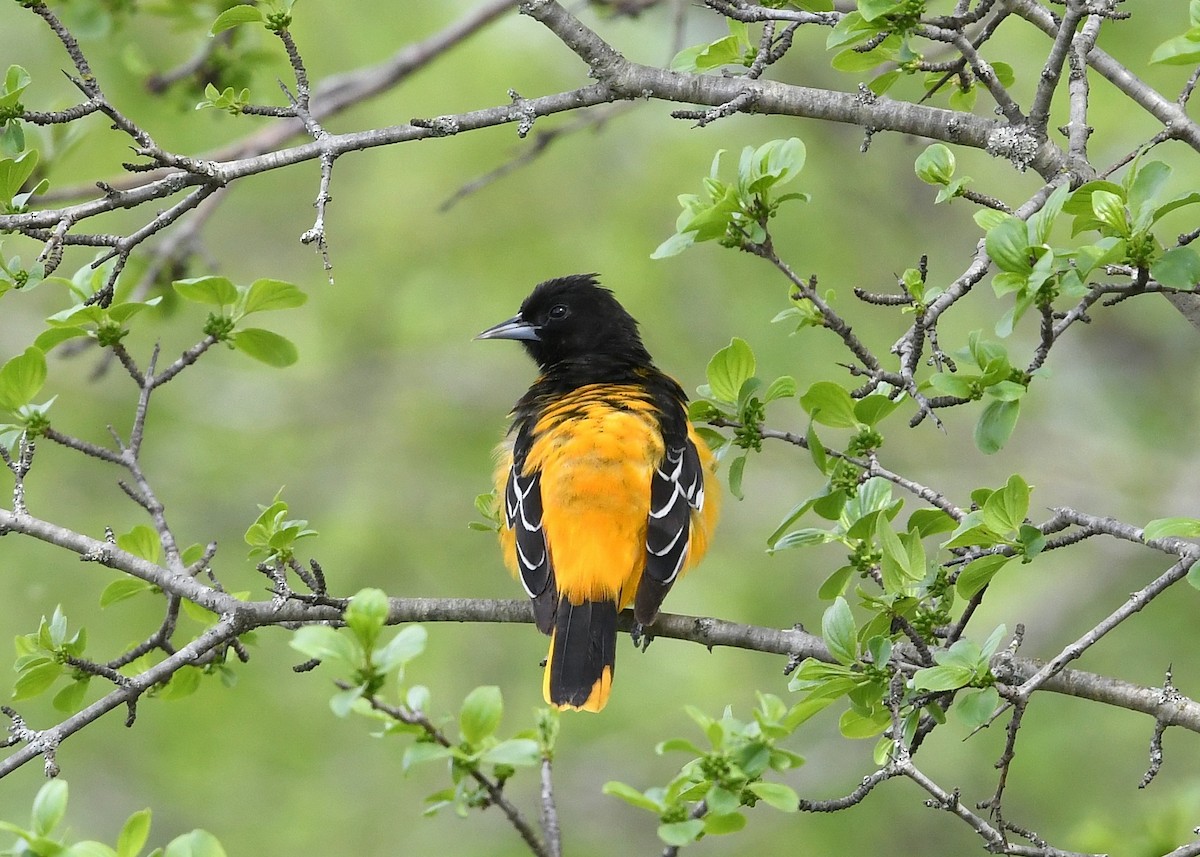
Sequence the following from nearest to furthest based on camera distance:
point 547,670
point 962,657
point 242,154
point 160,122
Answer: point 962,657
point 547,670
point 242,154
point 160,122

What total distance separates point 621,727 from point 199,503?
10.6ft

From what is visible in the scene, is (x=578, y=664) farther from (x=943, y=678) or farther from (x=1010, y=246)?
(x=1010, y=246)

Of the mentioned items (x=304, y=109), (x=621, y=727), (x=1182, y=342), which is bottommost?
(x=304, y=109)

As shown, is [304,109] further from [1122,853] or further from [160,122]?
[160,122]

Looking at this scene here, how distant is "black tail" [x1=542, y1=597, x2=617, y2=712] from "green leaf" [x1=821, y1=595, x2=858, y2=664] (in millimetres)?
1482

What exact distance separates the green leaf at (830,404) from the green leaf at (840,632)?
21.2 inches

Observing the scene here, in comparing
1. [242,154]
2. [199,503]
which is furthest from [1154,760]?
[199,503]

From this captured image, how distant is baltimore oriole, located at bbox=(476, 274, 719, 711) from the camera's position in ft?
13.6

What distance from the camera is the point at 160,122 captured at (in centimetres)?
703

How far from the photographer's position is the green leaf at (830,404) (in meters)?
3.02

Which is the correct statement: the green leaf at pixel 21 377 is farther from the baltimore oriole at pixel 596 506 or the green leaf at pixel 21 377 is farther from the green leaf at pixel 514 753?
the green leaf at pixel 514 753

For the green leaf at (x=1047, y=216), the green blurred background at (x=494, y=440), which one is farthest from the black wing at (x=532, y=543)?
the green blurred background at (x=494, y=440)

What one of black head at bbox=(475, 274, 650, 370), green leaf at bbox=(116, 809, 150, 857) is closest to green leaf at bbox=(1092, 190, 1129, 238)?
green leaf at bbox=(116, 809, 150, 857)

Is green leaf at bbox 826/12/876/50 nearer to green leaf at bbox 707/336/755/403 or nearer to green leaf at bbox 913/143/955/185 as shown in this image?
green leaf at bbox 913/143/955/185
